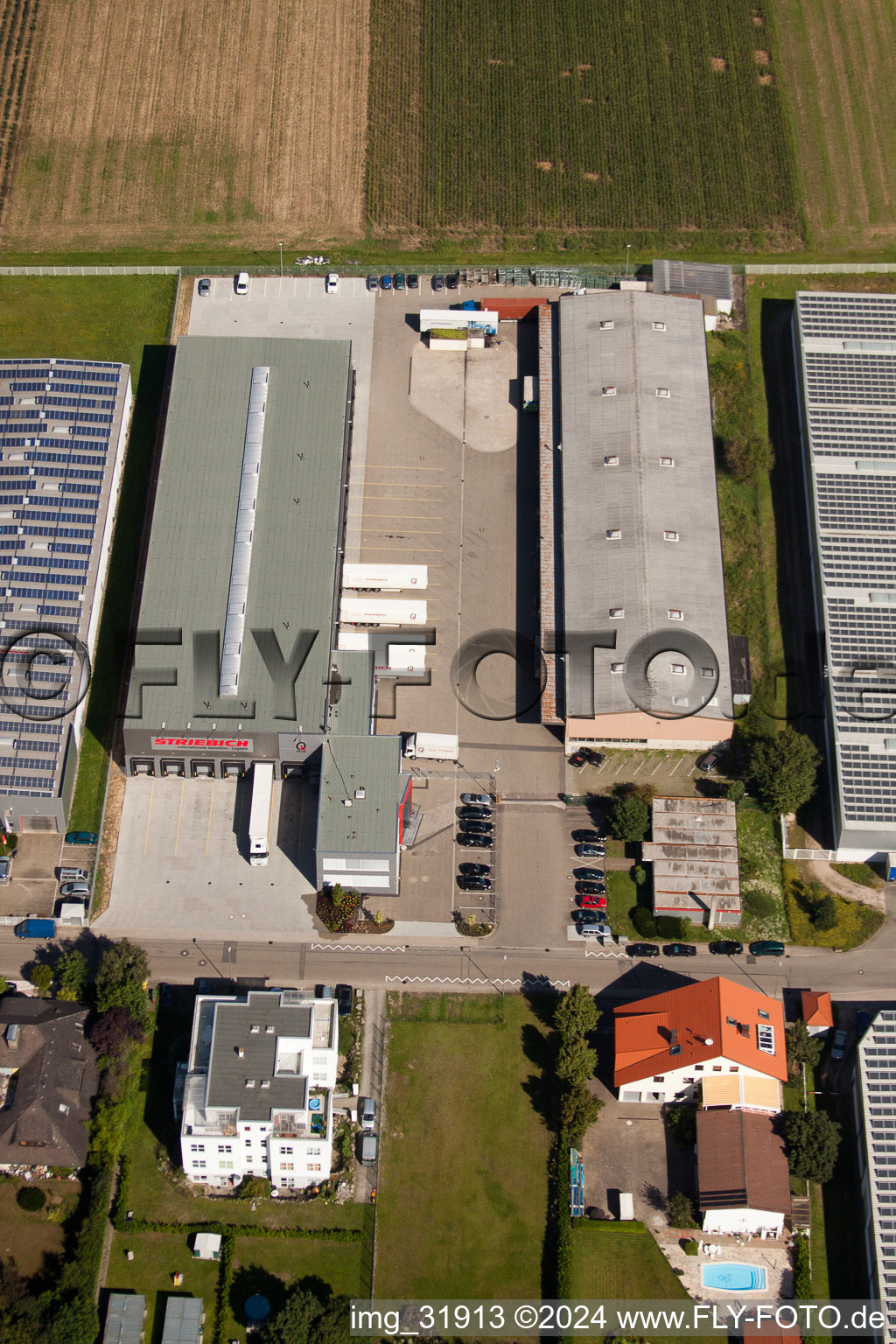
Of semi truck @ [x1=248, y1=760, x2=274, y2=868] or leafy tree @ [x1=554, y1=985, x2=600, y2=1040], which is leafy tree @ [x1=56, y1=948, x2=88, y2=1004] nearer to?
semi truck @ [x1=248, y1=760, x2=274, y2=868]

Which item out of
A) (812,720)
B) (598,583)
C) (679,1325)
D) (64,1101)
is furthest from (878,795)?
(64,1101)

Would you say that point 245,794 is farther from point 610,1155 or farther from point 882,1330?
point 882,1330

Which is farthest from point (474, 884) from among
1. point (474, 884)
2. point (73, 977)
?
point (73, 977)

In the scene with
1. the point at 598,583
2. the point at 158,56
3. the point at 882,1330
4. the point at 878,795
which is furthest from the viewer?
the point at 158,56

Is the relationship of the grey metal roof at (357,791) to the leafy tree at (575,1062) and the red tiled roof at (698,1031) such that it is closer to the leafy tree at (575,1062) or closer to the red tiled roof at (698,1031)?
the leafy tree at (575,1062)

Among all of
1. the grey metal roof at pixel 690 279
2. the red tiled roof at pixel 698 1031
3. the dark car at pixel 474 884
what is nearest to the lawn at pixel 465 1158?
the red tiled roof at pixel 698 1031

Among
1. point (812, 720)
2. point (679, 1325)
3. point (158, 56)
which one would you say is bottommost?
point (679, 1325)
